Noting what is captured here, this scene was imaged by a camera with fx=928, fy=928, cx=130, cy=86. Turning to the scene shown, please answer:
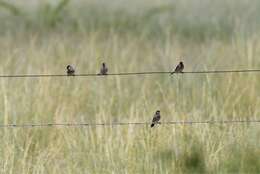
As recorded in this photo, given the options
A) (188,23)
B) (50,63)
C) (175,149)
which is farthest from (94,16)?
(175,149)

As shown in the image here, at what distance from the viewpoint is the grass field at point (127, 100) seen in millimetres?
4754

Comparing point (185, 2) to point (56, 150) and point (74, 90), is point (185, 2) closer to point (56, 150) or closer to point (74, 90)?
point (74, 90)

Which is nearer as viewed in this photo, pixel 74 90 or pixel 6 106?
pixel 6 106

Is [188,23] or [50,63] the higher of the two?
[188,23]

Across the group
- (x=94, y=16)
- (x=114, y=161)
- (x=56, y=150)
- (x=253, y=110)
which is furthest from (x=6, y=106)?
(x=94, y=16)

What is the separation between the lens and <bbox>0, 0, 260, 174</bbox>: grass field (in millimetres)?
4754

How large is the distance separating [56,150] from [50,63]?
96.5 inches

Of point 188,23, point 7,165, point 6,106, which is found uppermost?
point 188,23

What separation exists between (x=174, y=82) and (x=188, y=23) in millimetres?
4281

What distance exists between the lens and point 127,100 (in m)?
6.32

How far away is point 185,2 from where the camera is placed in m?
12.5

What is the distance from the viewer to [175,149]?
15.8 ft

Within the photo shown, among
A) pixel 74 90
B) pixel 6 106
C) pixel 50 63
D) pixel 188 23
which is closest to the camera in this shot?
pixel 6 106

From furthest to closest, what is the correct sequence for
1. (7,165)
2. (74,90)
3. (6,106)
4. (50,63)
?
(50,63) < (74,90) < (6,106) < (7,165)
